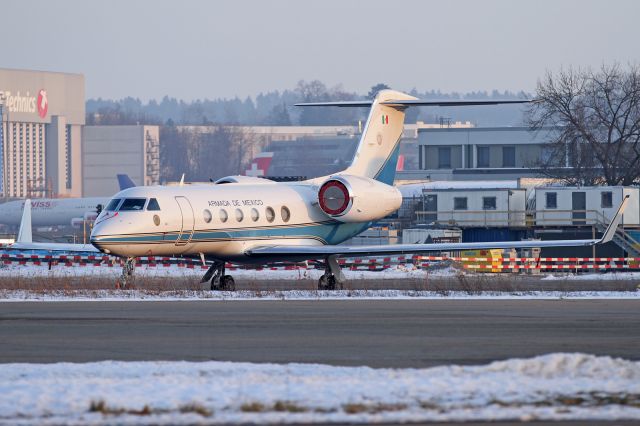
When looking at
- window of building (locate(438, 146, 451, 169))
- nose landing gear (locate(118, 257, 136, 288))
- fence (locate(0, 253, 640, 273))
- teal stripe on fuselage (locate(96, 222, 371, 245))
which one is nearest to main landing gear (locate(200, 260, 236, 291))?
teal stripe on fuselage (locate(96, 222, 371, 245))

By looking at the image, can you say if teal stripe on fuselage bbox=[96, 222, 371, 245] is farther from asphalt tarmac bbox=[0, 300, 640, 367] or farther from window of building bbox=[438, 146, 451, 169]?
window of building bbox=[438, 146, 451, 169]

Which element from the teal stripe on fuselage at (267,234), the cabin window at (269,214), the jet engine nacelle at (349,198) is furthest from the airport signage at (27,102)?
the cabin window at (269,214)

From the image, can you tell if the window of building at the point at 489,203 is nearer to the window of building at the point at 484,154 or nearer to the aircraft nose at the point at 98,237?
the aircraft nose at the point at 98,237

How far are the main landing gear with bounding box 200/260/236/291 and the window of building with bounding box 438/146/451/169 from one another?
6127cm

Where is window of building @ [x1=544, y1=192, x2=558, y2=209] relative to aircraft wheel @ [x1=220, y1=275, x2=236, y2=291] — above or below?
above

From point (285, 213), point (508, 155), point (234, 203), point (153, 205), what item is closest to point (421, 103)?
point (285, 213)

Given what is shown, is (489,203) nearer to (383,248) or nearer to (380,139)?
(380,139)

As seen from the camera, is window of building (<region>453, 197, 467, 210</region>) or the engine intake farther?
window of building (<region>453, 197, 467, 210</region>)

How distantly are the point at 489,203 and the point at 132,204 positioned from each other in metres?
25.2

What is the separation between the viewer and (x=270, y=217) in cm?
3022

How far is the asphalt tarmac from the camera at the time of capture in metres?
14.7

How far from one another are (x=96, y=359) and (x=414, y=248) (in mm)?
14983

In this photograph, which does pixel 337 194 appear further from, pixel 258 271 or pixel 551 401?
pixel 551 401

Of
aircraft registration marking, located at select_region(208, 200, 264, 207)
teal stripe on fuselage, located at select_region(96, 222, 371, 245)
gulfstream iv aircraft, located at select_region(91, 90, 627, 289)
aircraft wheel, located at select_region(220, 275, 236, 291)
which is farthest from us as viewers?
aircraft wheel, located at select_region(220, 275, 236, 291)
